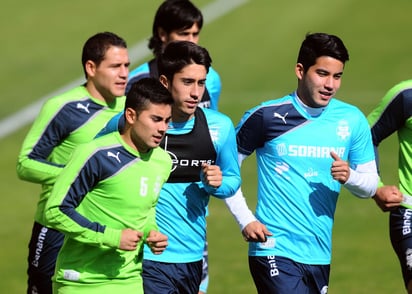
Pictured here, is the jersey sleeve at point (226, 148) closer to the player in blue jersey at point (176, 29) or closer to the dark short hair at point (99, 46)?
the dark short hair at point (99, 46)

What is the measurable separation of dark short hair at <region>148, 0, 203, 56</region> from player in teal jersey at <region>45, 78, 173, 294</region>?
10.9 ft

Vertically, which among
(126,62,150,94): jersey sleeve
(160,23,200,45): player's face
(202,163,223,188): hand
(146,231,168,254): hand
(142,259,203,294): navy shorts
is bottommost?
(142,259,203,294): navy shorts

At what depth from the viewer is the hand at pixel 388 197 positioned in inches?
383

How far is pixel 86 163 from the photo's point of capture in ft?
26.8

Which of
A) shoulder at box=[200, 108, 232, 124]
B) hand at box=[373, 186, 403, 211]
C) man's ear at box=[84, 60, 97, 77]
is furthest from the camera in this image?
man's ear at box=[84, 60, 97, 77]

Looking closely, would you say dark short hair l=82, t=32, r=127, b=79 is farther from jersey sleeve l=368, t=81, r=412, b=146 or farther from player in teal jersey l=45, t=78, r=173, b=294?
jersey sleeve l=368, t=81, r=412, b=146

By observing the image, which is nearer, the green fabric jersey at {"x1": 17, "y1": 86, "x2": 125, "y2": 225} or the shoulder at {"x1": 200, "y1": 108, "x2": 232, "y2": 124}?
the shoulder at {"x1": 200, "y1": 108, "x2": 232, "y2": 124}

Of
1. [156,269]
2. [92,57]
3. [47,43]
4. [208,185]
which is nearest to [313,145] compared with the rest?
[208,185]

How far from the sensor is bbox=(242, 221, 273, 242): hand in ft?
29.8

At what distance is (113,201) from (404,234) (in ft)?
9.87

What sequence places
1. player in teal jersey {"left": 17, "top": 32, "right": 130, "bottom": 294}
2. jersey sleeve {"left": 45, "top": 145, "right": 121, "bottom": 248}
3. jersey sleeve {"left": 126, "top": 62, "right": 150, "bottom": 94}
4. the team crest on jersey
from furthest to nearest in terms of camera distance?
jersey sleeve {"left": 126, "top": 62, "right": 150, "bottom": 94}
player in teal jersey {"left": 17, "top": 32, "right": 130, "bottom": 294}
the team crest on jersey
jersey sleeve {"left": 45, "top": 145, "right": 121, "bottom": 248}

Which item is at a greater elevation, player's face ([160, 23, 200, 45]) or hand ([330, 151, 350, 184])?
player's face ([160, 23, 200, 45])

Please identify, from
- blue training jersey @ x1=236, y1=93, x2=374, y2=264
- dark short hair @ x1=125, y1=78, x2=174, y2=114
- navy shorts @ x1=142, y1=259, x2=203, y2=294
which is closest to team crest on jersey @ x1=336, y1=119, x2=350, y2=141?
blue training jersey @ x1=236, y1=93, x2=374, y2=264

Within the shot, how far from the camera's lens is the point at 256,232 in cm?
907
